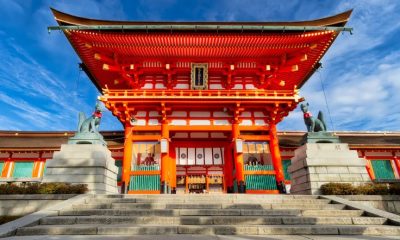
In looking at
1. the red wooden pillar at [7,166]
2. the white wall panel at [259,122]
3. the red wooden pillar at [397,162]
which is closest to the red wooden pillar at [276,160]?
the white wall panel at [259,122]

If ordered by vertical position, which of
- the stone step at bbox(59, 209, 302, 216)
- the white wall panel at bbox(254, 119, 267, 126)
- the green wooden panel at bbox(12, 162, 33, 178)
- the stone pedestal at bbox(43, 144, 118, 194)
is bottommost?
the stone step at bbox(59, 209, 302, 216)

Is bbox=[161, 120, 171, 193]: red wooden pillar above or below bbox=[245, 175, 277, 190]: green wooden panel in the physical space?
above

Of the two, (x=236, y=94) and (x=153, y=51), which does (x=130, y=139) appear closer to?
(x=153, y=51)

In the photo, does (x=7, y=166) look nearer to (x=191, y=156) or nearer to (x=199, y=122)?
(x=191, y=156)

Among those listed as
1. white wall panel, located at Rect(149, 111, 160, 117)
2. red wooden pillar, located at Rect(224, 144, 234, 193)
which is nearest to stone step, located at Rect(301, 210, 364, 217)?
red wooden pillar, located at Rect(224, 144, 234, 193)

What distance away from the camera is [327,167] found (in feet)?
31.6

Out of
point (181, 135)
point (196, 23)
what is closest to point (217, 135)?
point (181, 135)

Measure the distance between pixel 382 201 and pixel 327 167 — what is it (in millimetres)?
2166

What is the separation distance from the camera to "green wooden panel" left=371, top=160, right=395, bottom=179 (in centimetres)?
1828

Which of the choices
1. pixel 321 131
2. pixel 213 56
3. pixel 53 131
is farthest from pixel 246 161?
pixel 53 131

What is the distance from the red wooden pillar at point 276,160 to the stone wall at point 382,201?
5.29 metres

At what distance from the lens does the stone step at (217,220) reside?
567 cm

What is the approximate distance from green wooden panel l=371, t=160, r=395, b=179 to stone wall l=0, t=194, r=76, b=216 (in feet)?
69.7

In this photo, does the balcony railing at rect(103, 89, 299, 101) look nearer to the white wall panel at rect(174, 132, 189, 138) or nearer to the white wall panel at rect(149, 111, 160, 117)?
the white wall panel at rect(149, 111, 160, 117)
